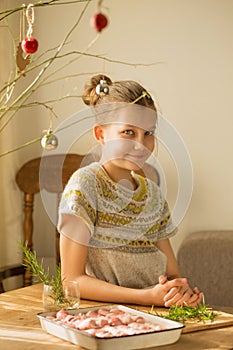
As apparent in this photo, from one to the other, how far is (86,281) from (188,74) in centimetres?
171

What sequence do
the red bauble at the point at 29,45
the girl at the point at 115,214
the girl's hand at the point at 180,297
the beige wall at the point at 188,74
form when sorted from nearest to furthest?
the red bauble at the point at 29,45
the girl's hand at the point at 180,297
the girl at the point at 115,214
the beige wall at the point at 188,74

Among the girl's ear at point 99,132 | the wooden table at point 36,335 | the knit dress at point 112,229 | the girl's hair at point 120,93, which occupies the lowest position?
the wooden table at point 36,335

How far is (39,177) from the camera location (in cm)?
347

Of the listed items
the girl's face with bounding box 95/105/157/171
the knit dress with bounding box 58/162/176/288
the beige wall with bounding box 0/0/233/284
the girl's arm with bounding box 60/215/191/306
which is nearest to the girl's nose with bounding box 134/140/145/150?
the girl's face with bounding box 95/105/157/171

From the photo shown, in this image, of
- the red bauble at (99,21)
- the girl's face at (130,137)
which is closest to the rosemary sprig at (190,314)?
the girl's face at (130,137)

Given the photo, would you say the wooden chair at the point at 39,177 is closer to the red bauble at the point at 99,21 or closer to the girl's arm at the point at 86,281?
the girl's arm at the point at 86,281

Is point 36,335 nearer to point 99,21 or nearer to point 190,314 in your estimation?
point 190,314

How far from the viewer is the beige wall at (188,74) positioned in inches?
131

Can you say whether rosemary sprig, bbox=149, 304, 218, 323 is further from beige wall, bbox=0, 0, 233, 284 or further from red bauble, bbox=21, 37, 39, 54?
beige wall, bbox=0, 0, 233, 284

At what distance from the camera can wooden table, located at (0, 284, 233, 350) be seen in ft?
4.67

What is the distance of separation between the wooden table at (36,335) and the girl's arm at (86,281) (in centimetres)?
7

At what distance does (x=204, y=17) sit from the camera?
3.32 m

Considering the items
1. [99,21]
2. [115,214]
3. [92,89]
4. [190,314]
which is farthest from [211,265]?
[99,21]

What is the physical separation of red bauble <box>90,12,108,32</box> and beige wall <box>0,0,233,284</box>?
2626 millimetres
